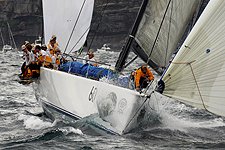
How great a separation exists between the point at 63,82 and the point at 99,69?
2.34ft

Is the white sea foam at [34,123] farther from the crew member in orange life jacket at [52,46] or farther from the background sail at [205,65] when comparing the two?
the background sail at [205,65]

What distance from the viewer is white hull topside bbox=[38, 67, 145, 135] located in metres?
4.04

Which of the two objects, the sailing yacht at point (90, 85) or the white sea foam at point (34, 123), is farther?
the white sea foam at point (34, 123)

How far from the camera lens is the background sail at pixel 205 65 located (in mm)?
3375

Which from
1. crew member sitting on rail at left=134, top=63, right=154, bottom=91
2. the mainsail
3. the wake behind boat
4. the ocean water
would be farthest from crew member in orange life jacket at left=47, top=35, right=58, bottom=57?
crew member sitting on rail at left=134, top=63, right=154, bottom=91

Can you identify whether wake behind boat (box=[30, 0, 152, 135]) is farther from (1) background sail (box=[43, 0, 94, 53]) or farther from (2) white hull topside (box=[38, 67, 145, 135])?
(1) background sail (box=[43, 0, 94, 53])

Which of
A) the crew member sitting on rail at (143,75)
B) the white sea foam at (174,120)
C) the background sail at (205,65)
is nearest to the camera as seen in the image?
the background sail at (205,65)

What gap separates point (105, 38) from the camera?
54188 millimetres

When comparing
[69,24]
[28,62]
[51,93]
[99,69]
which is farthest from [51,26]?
[99,69]

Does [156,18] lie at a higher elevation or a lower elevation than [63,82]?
higher

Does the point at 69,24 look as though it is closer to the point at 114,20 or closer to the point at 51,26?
the point at 51,26

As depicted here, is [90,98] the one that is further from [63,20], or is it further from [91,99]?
[63,20]

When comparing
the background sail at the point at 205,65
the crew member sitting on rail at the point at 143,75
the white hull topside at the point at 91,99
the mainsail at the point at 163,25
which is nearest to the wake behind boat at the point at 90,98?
the white hull topside at the point at 91,99

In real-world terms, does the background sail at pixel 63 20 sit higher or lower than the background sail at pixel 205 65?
higher
